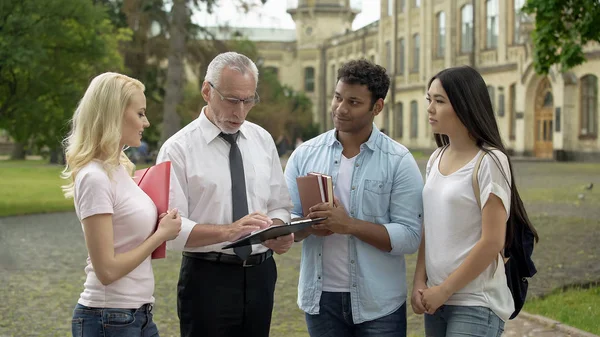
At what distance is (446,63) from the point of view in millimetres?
57219

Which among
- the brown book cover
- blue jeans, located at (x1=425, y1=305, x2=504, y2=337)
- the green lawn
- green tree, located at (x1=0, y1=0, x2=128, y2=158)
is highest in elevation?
green tree, located at (x1=0, y1=0, x2=128, y2=158)

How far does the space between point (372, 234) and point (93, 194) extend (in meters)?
1.41

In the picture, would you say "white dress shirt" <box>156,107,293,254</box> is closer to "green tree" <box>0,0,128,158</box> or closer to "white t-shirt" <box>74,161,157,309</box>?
"white t-shirt" <box>74,161,157,309</box>

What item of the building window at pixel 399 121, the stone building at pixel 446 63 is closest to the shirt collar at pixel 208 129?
the stone building at pixel 446 63

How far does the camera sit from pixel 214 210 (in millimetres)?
4344

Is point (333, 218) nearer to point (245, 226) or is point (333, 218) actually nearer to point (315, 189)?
point (315, 189)

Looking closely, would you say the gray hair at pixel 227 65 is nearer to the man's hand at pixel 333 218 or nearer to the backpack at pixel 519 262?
the man's hand at pixel 333 218

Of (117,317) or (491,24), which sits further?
(491,24)

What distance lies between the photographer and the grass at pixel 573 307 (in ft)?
26.2

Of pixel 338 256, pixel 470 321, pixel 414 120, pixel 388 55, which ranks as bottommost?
pixel 414 120

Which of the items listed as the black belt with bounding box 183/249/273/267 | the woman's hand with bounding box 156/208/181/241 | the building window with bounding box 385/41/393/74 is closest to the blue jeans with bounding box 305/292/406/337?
the black belt with bounding box 183/249/273/267

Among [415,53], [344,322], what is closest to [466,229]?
[344,322]

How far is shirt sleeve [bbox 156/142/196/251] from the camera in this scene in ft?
13.6

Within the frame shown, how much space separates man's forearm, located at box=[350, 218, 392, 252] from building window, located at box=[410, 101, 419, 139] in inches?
2319
